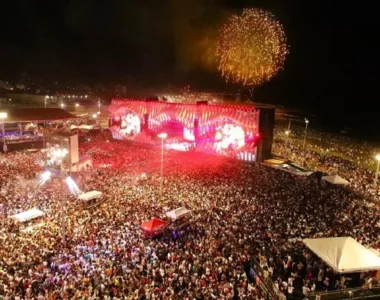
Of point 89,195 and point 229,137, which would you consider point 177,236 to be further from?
point 229,137

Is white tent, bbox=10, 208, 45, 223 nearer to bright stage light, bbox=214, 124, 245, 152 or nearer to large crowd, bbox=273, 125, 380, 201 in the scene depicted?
bright stage light, bbox=214, 124, 245, 152

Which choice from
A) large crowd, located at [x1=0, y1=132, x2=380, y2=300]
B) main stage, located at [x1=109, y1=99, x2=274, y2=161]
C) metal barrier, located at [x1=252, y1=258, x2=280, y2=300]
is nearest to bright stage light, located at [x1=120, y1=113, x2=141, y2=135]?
main stage, located at [x1=109, y1=99, x2=274, y2=161]

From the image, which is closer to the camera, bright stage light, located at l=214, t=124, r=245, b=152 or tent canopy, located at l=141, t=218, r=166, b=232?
tent canopy, located at l=141, t=218, r=166, b=232

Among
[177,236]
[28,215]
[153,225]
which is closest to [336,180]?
[177,236]

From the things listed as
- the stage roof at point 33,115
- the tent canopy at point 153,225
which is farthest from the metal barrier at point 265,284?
the stage roof at point 33,115

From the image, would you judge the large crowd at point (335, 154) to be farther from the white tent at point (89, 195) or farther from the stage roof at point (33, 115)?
the stage roof at point (33, 115)

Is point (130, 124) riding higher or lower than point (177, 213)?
higher
